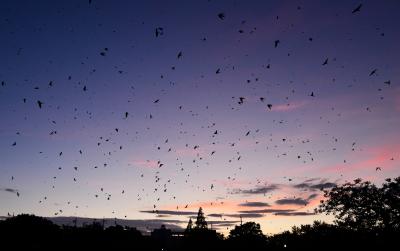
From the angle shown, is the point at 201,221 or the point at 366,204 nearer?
the point at 366,204

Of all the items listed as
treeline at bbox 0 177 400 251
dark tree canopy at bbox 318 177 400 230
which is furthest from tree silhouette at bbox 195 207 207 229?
dark tree canopy at bbox 318 177 400 230

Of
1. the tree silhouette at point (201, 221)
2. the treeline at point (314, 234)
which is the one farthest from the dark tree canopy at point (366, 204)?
the tree silhouette at point (201, 221)

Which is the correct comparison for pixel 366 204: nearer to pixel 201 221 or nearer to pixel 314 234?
pixel 314 234

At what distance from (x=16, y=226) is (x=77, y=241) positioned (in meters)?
11.0

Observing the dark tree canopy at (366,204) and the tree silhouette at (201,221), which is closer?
the dark tree canopy at (366,204)

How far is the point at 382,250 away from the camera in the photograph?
40.3m

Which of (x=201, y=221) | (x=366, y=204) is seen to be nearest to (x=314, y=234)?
(x=366, y=204)

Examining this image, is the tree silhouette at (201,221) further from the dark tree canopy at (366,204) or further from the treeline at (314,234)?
the dark tree canopy at (366,204)

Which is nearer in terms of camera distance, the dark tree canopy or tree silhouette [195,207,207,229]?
the dark tree canopy

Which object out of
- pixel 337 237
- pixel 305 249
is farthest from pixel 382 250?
pixel 305 249

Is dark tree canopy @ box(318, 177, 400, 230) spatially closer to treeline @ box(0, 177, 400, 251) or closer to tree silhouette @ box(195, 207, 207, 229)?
treeline @ box(0, 177, 400, 251)

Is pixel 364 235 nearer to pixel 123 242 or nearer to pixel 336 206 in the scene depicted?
pixel 336 206

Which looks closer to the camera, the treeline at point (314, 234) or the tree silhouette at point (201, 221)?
the treeline at point (314, 234)

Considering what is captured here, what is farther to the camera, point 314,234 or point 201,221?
point 201,221
